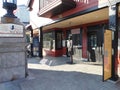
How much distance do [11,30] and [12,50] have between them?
0.86 m

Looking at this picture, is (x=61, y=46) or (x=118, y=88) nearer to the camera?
(x=118, y=88)

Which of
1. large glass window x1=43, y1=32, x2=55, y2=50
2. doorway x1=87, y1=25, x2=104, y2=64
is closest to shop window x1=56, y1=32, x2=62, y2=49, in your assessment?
large glass window x1=43, y1=32, x2=55, y2=50

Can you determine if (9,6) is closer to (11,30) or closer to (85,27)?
(11,30)

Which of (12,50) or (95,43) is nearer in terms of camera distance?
(12,50)

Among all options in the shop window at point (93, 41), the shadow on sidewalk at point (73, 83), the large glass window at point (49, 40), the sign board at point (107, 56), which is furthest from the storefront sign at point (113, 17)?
the large glass window at point (49, 40)

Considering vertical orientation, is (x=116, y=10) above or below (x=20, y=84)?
above

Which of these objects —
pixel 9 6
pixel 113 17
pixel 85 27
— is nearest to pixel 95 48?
pixel 85 27

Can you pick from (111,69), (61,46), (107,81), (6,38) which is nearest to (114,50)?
(111,69)

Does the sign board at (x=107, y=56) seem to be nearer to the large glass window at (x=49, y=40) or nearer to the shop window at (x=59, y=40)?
the shop window at (x=59, y=40)

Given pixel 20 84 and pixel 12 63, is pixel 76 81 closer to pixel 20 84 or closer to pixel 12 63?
pixel 20 84

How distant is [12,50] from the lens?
6.62 meters

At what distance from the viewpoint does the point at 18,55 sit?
22.4 feet

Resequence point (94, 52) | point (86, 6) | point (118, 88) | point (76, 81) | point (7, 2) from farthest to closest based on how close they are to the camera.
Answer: point (94, 52) → point (86, 6) → point (7, 2) → point (76, 81) → point (118, 88)

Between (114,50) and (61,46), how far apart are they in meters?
9.21
